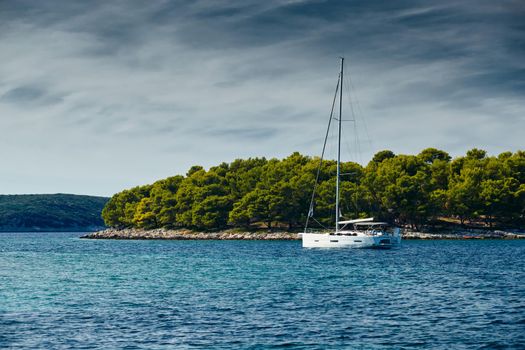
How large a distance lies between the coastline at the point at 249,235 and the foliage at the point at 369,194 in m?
3.94

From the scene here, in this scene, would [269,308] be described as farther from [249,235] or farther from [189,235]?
[189,235]

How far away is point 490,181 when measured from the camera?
146m

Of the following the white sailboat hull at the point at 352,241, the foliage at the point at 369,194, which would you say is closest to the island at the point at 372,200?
the foliage at the point at 369,194

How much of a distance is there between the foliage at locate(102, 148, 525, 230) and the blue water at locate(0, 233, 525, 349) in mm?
83956

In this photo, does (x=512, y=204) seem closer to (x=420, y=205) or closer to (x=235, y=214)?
(x=420, y=205)

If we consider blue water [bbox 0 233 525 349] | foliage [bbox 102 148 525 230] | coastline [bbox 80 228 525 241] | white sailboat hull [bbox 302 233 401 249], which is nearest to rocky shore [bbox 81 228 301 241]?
coastline [bbox 80 228 525 241]

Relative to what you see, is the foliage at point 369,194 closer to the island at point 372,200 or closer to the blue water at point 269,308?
the island at point 372,200

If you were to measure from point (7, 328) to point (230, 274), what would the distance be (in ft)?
91.0

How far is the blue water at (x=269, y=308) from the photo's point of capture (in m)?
25.6

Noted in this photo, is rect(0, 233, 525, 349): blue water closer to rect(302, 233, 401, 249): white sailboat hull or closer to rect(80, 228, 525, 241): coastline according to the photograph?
rect(302, 233, 401, 249): white sailboat hull

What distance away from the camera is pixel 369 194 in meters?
147

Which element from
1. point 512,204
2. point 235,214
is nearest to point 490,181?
point 512,204

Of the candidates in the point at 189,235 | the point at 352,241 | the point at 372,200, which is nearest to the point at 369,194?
the point at 372,200

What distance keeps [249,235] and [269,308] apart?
11617 centimetres
